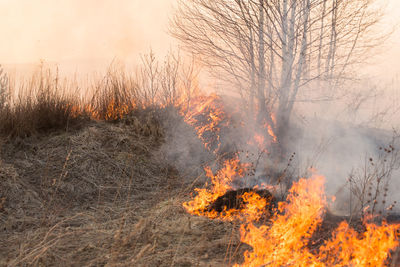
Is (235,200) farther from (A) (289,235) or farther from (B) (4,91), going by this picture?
(B) (4,91)

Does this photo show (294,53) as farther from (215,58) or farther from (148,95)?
(148,95)

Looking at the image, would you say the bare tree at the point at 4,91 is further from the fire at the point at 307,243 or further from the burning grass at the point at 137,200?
the fire at the point at 307,243

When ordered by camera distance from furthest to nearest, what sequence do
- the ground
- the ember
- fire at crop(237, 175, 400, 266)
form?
the ember < the ground < fire at crop(237, 175, 400, 266)

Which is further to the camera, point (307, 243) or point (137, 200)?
point (137, 200)

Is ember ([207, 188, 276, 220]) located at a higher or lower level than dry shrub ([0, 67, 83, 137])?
lower

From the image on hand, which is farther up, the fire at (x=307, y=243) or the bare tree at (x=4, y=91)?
the bare tree at (x=4, y=91)

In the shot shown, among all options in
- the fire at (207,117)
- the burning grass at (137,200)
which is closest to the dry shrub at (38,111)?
the burning grass at (137,200)

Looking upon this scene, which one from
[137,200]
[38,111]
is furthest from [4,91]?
[137,200]

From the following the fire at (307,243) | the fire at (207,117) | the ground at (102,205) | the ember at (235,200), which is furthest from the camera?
the fire at (207,117)

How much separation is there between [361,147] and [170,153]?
451 cm

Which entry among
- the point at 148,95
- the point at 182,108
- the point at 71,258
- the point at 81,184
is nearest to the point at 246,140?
the point at 182,108

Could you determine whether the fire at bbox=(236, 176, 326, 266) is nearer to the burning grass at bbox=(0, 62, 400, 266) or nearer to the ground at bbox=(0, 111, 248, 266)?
the burning grass at bbox=(0, 62, 400, 266)

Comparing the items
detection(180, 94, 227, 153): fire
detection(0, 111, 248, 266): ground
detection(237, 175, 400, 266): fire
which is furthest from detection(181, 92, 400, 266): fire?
detection(180, 94, 227, 153): fire

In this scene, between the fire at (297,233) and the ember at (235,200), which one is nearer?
the fire at (297,233)
